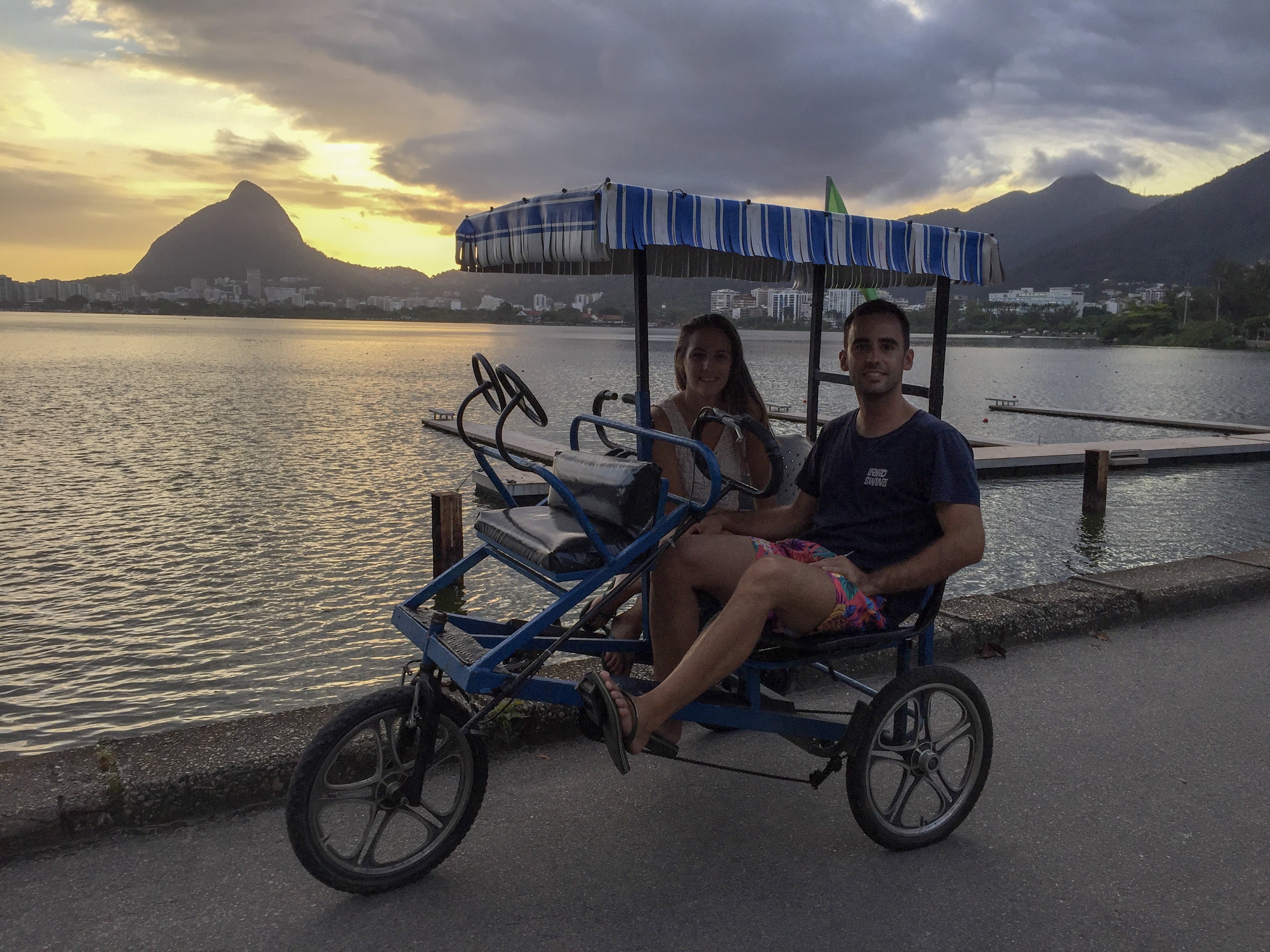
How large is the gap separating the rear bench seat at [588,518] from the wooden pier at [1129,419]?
26077mm

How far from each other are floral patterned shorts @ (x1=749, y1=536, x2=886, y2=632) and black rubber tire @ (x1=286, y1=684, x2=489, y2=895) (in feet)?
3.32

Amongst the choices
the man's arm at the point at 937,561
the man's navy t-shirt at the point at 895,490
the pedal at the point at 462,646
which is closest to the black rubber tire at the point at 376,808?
the pedal at the point at 462,646

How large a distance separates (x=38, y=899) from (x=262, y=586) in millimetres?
7461

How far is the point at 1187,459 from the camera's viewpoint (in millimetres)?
20266

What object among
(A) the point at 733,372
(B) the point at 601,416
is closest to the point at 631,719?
(B) the point at 601,416

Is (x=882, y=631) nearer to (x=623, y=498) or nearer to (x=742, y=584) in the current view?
(x=742, y=584)

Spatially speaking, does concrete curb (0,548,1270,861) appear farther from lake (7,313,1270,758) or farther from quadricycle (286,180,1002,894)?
lake (7,313,1270,758)

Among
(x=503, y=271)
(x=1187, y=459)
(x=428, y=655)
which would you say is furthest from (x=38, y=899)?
(x=1187, y=459)

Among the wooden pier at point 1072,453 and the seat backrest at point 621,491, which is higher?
the seat backrest at point 621,491

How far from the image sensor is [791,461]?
4457mm

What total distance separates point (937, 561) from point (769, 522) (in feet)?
2.53

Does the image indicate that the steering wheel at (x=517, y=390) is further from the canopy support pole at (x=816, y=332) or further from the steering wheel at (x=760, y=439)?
the canopy support pole at (x=816, y=332)

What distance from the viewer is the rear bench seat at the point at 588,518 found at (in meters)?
2.93

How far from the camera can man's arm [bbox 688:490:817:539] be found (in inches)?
149
